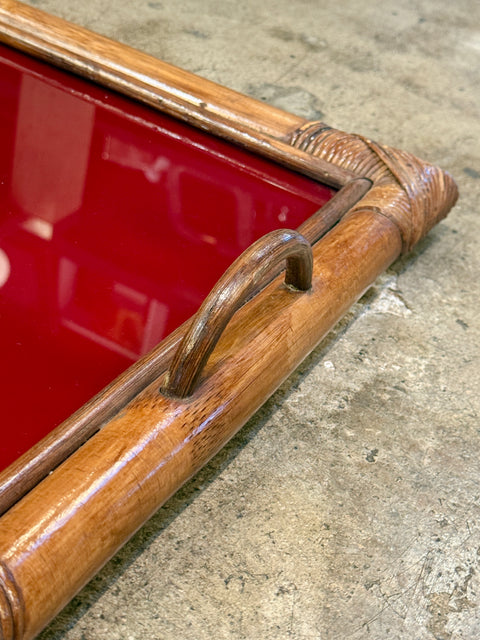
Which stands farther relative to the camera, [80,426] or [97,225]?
[97,225]

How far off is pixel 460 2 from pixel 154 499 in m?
2.55

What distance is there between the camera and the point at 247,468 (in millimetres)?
1262

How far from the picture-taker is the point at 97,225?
1504mm

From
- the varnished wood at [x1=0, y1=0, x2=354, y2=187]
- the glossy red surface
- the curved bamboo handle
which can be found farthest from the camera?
the varnished wood at [x1=0, y1=0, x2=354, y2=187]

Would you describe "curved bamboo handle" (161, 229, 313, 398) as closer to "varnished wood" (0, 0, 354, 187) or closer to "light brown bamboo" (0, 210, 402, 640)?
"light brown bamboo" (0, 210, 402, 640)

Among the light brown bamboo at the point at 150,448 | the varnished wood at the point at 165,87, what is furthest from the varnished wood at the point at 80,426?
the varnished wood at the point at 165,87

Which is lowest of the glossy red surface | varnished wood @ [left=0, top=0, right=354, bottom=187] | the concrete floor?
the concrete floor

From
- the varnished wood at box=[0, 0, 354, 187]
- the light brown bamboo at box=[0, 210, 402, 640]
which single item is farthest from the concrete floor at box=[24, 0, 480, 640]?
the varnished wood at box=[0, 0, 354, 187]

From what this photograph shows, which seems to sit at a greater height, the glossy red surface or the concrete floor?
the glossy red surface

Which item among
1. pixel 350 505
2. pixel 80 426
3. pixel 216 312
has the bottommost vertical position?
pixel 350 505

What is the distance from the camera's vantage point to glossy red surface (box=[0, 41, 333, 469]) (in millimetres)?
1253

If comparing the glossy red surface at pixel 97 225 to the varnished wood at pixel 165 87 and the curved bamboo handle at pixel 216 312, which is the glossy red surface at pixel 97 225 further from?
the curved bamboo handle at pixel 216 312

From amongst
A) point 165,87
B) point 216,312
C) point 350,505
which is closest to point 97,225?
point 165,87

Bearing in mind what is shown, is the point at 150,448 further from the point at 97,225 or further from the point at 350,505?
the point at 97,225
